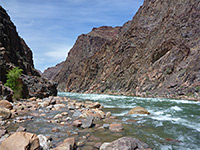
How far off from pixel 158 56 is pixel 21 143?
42812mm

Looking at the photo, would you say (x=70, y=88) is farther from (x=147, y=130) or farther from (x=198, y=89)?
(x=147, y=130)

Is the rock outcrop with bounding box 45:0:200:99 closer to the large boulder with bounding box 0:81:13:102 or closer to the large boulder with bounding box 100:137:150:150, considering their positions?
the large boulder with bounding box 100:137:150:150

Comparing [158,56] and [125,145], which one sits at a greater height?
[158,56]

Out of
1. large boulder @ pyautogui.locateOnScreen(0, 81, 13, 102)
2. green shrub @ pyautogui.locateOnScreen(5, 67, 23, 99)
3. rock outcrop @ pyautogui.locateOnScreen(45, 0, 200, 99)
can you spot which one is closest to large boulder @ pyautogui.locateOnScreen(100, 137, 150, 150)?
large boulder @ pyautogui.locateOnScreen(0, 81, 13, 102)

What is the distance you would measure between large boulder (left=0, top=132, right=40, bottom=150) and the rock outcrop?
86.3 feet

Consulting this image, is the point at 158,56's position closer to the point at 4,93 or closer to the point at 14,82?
the point at 14,82

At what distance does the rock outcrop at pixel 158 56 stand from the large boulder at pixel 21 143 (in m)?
26.3

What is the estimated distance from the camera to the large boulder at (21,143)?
3.54 meters

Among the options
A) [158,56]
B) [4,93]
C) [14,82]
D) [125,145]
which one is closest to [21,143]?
[125,145]

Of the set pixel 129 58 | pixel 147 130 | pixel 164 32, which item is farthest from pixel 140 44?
pixel 147 130

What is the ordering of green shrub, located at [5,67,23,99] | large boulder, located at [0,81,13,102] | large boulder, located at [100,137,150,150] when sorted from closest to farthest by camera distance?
1. large boulder, located at [100,137,150,150]
2. large boulder, located at [0,81,13,102]
3. green shrub, located at [5,67,23,99]

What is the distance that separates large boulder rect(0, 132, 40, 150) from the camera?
3.54 m

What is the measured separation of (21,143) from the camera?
3.61 meters

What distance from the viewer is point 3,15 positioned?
29938mm
